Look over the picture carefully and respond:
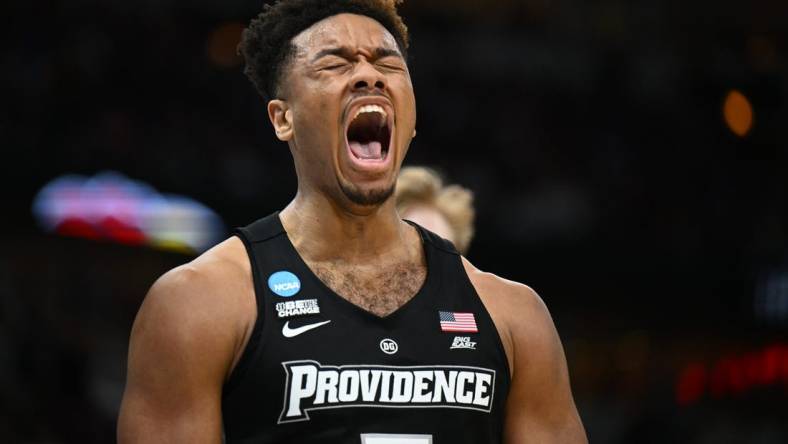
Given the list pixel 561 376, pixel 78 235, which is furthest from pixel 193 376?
pixel 78 235

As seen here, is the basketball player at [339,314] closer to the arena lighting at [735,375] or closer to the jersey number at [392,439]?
the jersey number at [392,439]

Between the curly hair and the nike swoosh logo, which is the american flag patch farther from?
the curly hair

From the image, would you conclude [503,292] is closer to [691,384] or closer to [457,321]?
[457,321]

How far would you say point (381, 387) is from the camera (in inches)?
118

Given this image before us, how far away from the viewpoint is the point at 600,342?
1408 centimetres

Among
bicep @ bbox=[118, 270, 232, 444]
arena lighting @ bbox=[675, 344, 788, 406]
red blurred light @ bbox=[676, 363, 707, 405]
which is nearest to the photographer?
bicep @ bbox=[118, 270, 232, 444]

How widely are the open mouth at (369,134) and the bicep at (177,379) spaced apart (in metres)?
0.65

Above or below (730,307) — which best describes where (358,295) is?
above

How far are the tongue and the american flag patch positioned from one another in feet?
1.46

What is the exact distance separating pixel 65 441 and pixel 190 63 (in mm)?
4782

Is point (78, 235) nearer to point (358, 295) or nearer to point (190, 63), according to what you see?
point (190, 63)

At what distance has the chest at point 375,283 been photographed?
315 centimetres

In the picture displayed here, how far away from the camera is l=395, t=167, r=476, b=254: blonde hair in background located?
536 cm

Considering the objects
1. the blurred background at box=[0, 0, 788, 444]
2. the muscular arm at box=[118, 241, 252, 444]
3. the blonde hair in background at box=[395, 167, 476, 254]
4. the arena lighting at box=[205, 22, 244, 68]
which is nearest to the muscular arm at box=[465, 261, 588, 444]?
the muscular arm at box=[118, 241, 252, 444]
